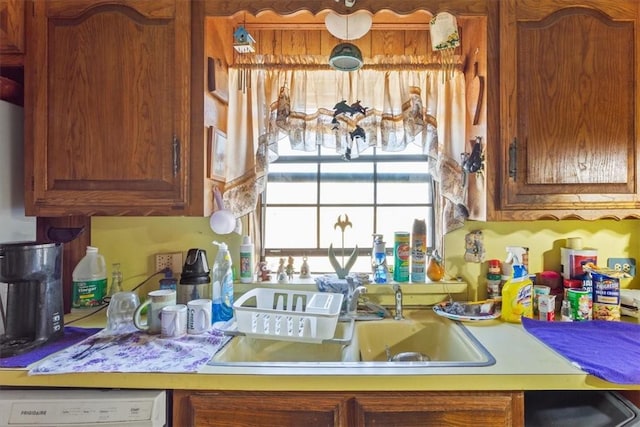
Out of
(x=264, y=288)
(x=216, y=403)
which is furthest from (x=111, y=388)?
(x=264, y=288)

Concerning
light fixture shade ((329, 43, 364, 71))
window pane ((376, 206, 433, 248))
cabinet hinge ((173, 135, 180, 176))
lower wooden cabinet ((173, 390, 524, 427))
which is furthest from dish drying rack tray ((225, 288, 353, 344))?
light fixture shade ((329, 43, 364, 71))

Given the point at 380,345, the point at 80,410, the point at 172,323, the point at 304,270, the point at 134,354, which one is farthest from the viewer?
the point at 304,270

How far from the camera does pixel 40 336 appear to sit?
1.12 m

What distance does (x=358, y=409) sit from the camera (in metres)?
0.93

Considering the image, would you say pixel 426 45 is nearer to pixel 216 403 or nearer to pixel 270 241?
pixel 270 241

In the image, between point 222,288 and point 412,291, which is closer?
point 222,288

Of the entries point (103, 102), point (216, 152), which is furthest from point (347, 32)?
point (103, 102)

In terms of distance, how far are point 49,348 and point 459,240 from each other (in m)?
1.63

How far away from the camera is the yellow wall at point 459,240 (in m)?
1.53

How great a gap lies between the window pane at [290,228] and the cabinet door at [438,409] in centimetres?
96

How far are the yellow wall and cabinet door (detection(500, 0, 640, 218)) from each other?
30 centimetres

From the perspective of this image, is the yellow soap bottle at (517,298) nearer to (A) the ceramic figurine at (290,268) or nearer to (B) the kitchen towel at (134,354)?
(A) the ceramic figurine at (290,268)

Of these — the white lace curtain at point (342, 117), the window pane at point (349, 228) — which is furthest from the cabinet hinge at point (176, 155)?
the window pane at point (349, 228)

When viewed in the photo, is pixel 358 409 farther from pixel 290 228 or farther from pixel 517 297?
pixel 290 228
